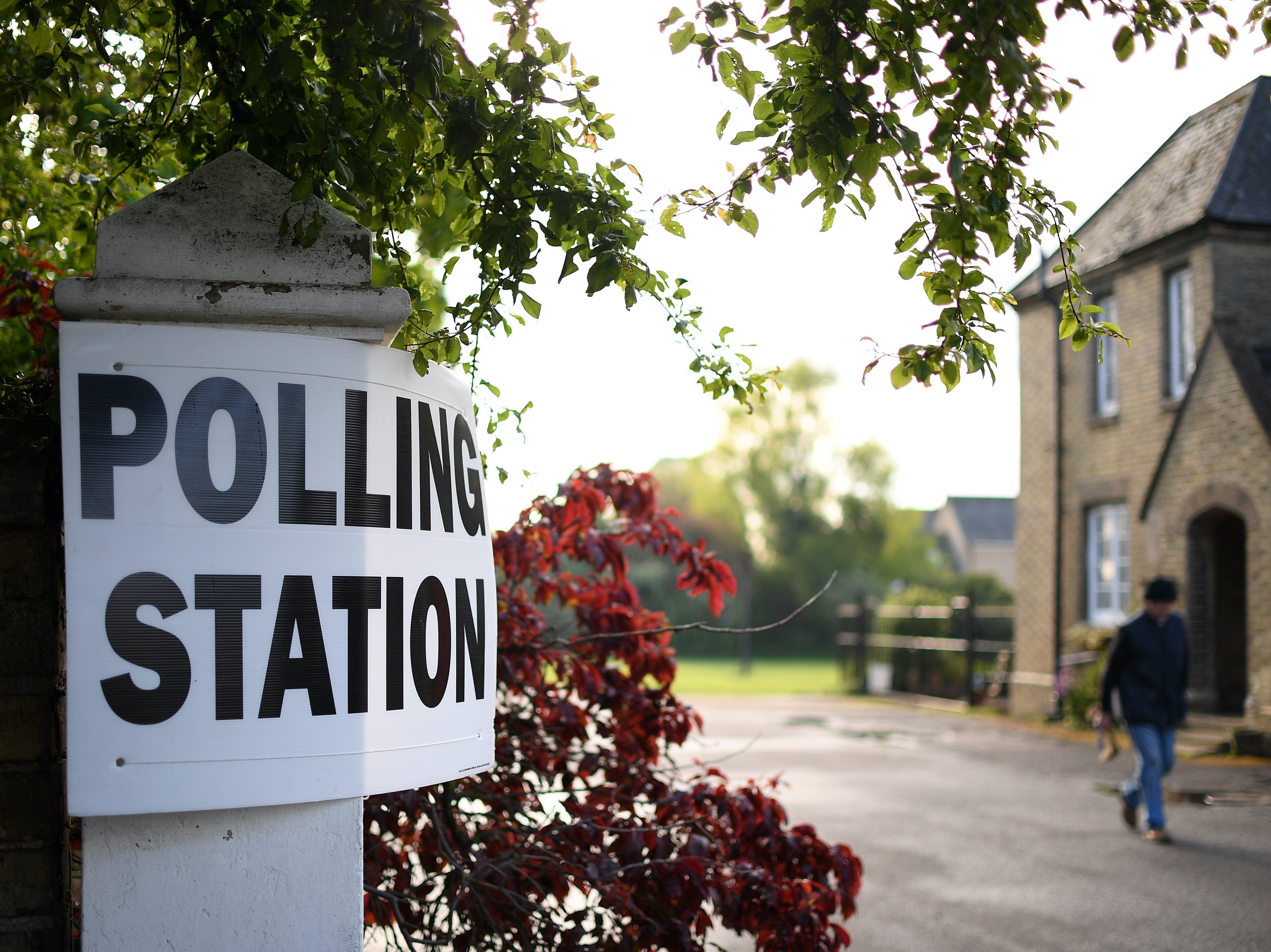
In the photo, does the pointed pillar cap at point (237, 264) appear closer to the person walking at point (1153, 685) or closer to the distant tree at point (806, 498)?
the person walking at point (1153, 685)

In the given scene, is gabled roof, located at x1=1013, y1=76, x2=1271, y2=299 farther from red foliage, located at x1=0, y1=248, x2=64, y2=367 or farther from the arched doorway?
red foliage, located at x1=0, y1=248, x2=64, y2=367

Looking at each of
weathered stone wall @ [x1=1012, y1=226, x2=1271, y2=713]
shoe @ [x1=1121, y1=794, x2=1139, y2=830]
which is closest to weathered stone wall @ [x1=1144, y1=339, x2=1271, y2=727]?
weathered stone wall @ [x1=1012, y1=226, x2=1271, y2=713]

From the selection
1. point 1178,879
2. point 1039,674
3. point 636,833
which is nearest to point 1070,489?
point 1039,674

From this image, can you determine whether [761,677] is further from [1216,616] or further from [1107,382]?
[1216,616]

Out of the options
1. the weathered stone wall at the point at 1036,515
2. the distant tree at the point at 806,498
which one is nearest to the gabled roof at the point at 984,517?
the distant tree at the point at 806,498

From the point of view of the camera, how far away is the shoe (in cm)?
884

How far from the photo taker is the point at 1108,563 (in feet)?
58.6

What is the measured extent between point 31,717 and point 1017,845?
25.4ft

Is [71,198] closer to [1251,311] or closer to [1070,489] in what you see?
[1251,311]

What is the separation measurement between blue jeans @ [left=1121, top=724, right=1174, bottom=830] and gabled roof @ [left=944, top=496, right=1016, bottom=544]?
6037 centimetres

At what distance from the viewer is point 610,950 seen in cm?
311

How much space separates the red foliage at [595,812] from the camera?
121 inches

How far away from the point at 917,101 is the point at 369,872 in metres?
2.43

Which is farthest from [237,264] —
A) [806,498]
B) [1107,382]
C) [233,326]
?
[806,498]
